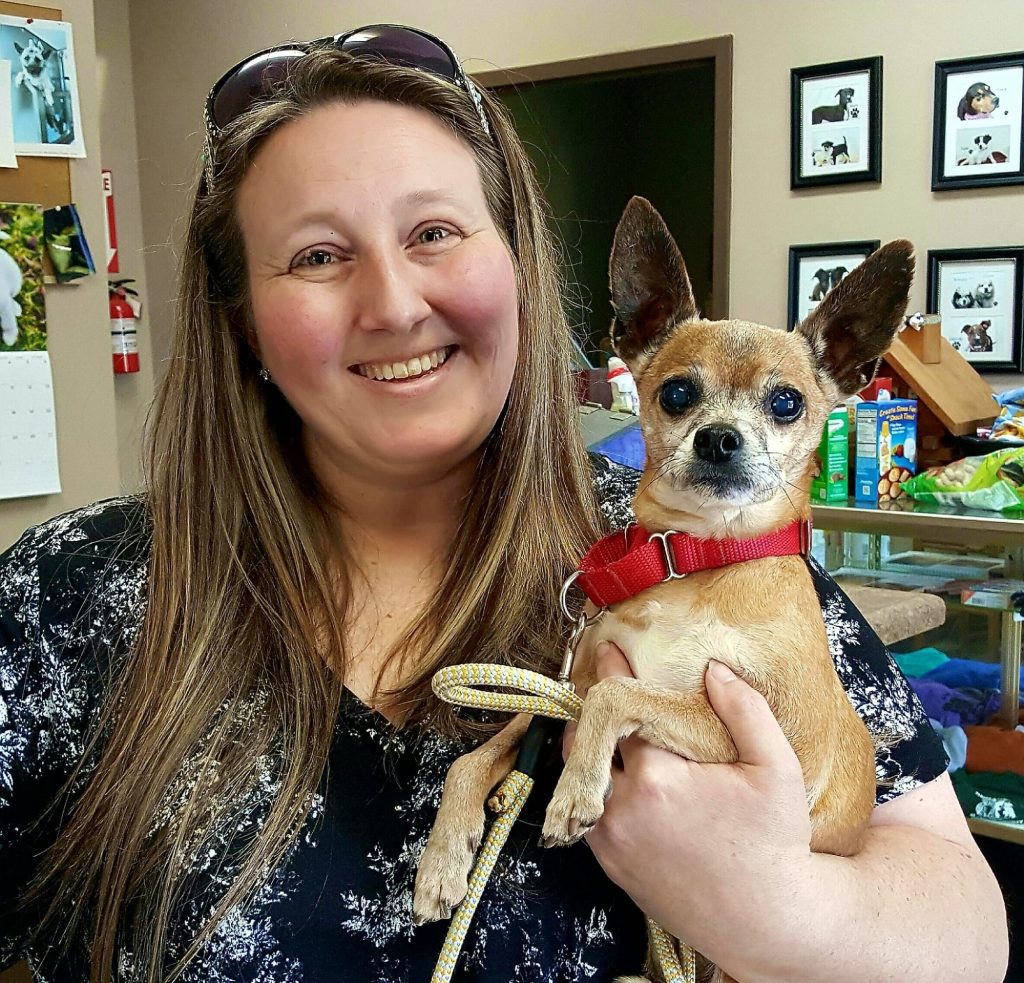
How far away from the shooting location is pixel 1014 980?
2.24 m

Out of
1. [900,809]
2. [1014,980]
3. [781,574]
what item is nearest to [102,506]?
[781,574]

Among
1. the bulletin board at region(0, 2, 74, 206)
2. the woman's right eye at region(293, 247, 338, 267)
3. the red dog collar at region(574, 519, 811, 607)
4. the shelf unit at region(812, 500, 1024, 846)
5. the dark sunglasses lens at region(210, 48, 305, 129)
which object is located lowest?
the shelf unit at region(812, 500, 1024, 846)

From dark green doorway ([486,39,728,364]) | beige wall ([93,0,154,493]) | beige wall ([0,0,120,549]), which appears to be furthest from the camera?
beige wall ([93,0,154,493])

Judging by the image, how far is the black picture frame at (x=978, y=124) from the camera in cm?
253

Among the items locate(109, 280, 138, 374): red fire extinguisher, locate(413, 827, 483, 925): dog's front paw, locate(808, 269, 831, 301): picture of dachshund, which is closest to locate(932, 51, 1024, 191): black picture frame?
locate(808, 269, 831, 301): picture of dachshund

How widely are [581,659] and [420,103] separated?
0.57 meters

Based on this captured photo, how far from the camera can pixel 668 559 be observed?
Answer: 83 centimetres

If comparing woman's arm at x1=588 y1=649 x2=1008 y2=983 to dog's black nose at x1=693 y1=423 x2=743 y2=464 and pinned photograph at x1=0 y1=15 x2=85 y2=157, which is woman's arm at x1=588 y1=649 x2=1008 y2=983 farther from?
pinned photograph at x1=0 y1=15 x2=85 y2=157

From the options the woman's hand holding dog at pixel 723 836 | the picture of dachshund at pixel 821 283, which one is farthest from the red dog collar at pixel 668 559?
the picture of dachshund at pixel 821 283

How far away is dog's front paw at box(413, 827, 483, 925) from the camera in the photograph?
79cm

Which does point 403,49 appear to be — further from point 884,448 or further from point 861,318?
point 884,448

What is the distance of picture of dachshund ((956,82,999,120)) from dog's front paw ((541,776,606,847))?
2.51 meters

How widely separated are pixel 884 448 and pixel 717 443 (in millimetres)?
1618

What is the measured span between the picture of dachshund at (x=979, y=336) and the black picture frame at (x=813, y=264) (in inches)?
14.2
